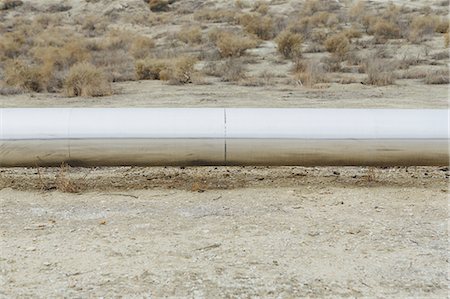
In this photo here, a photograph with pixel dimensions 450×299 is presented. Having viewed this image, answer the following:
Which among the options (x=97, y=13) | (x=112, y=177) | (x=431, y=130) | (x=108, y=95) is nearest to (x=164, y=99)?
(x=108, y=95)

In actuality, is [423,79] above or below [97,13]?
below

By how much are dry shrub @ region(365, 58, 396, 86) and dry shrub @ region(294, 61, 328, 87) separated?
113 cm

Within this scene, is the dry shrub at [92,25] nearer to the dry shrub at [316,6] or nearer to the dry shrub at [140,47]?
the dry shrub at [140,47]

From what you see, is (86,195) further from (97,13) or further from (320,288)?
(97,13)

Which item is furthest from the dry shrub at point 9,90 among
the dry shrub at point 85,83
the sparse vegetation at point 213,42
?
the dry shrub at point 85,83

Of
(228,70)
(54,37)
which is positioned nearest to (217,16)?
(54,37)

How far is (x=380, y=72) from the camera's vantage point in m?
15.4

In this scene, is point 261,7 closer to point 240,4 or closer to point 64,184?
point 240,4

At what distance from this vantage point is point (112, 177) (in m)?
6.96

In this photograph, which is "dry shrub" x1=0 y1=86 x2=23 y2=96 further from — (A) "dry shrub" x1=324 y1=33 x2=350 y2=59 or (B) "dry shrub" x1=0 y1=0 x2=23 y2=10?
(B) "dry shrub" x1=0 y1=0 x2=23 y2=10

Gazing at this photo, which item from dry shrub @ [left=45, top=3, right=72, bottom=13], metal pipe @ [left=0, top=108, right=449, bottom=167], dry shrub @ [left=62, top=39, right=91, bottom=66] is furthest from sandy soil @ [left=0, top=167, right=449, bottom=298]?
dry shrub @ [left=45, top=3, right=72, bottom=13]

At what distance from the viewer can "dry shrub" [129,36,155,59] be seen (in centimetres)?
2069

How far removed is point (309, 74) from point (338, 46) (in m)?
4.93

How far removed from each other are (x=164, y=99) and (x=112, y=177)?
616 centimetres
